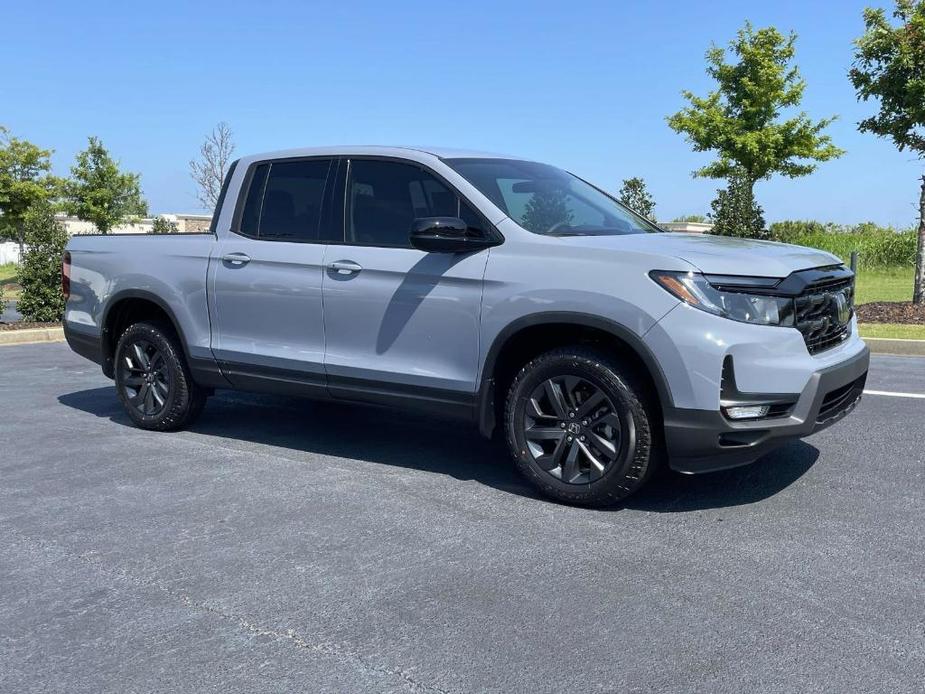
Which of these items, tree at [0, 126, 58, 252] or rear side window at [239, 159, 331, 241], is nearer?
rear side window at [239, 159, 331, 241]

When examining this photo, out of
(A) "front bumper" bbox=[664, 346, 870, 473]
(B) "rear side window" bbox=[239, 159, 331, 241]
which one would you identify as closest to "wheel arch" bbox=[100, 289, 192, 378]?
(B) "rear side window" bbox=[239, 159, 331, 241]

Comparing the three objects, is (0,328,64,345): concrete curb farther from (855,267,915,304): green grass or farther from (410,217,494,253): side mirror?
(855,267,915,304): green grass

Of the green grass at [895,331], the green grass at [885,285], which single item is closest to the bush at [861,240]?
the green grass at [885,285]

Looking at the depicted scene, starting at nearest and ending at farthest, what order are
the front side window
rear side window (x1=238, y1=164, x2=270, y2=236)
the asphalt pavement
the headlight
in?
1. the asphalt pavement
2. the headlight
3. the front side window
4. rear side window (x1=238, y1=164, x2=270, y2=236)

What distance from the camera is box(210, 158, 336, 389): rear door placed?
5.64 meters

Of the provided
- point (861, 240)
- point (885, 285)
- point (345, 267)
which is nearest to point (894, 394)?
point (345, 267)

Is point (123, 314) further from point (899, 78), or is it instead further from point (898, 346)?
point (899, 78)

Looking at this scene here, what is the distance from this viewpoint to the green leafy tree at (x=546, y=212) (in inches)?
199

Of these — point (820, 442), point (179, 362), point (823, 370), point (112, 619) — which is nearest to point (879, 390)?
point (820, 442)

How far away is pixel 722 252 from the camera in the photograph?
455cm

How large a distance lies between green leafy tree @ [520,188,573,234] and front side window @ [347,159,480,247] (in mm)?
362

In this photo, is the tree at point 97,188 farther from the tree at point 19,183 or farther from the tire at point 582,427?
the tire at point 582,427

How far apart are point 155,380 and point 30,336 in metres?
7.61

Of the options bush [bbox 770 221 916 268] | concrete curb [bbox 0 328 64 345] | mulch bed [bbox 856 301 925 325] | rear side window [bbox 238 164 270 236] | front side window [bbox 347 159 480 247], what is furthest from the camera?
bush [bbox 770 221 916 268]
